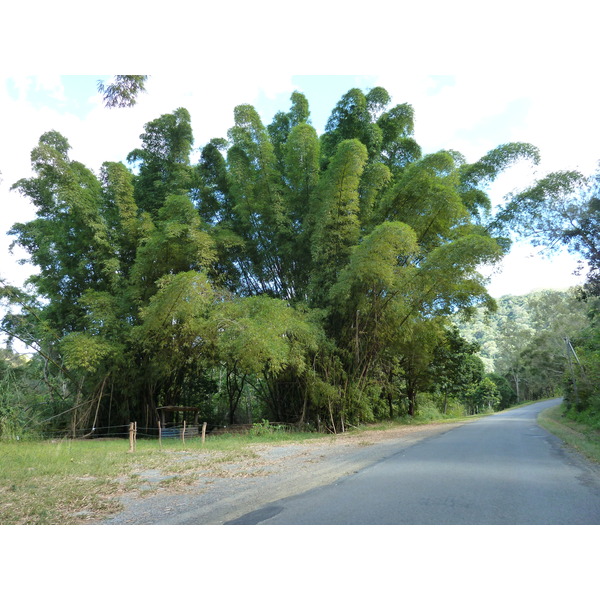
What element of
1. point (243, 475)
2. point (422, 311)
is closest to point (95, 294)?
point (243, 475)

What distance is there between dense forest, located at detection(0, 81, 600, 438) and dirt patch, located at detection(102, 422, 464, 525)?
2.56 m

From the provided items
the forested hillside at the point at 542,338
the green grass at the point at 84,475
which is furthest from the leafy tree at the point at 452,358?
the green grass at the point at 84,475

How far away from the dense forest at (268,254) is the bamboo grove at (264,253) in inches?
1.9

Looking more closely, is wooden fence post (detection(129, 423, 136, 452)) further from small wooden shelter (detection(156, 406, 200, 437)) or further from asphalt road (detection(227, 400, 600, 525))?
asphalt road (detection(227, 400, 600, 525))

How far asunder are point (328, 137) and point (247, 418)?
12.1 m

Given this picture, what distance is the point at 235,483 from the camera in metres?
4.68

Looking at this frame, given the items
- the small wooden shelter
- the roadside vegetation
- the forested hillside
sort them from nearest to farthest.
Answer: the roadside vegetation
the small wooden shelter
the forested hillside

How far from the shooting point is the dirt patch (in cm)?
341

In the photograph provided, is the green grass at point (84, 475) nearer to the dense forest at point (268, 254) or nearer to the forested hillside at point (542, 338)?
the dense forest at point (268, 254)

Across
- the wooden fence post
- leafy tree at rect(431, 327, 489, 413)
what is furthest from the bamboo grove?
leafy tree at rect(431, 327, 489, 413)

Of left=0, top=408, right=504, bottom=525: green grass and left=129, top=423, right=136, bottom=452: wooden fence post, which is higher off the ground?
left=129, top=423, right=136, bottom=452: wooden fence post

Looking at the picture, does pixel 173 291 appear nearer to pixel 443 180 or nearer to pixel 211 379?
pixel 443 180

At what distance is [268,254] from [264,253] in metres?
0.11

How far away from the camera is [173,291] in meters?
8.45
